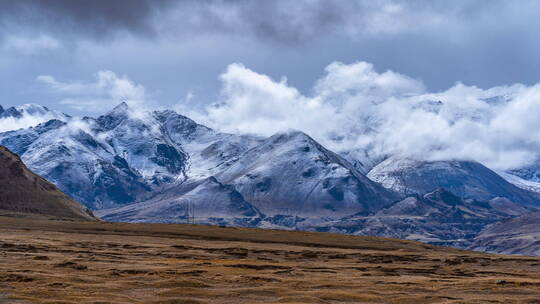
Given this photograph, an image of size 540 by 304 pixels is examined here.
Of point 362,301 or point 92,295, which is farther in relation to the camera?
point 362,301

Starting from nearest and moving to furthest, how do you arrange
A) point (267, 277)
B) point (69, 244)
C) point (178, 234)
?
point (267, 277)
point (69, 244)
point (178, 234)

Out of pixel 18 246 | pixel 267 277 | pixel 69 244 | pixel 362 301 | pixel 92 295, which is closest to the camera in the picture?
pixel 92 295

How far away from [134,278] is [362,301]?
2390cm

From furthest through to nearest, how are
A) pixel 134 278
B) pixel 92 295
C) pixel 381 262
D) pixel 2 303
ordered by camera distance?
1. pixel 381 262
2. pixel 134 278
3. pixel 92 295
4. pixel 2 303

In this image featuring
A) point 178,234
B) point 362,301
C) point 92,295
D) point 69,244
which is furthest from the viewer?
point 178,234

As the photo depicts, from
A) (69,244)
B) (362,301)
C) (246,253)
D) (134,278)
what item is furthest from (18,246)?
(362,301)

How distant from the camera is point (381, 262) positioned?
427ft

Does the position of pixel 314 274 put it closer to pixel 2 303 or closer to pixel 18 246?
pixel 2 303

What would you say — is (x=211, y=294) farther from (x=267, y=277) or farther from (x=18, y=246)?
(x=18, y=246)

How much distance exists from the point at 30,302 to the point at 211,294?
15.6 metres

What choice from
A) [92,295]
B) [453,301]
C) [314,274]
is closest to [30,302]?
[92,295]

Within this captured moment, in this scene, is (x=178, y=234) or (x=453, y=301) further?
(x=178, y=234)

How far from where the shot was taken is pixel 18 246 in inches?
4806

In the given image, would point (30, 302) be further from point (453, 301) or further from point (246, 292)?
point (453, 301)
